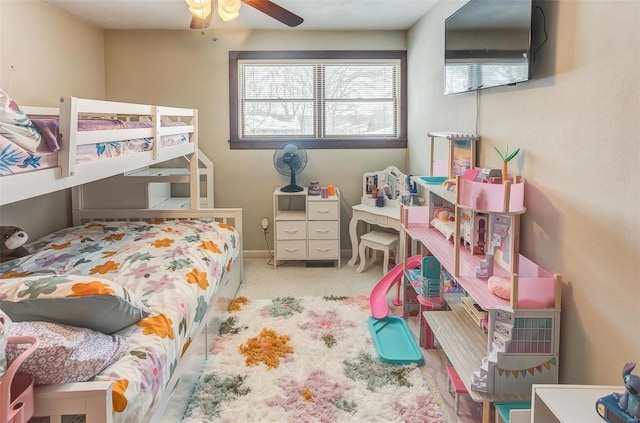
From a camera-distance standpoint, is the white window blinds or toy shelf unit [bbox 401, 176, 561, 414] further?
the white window blinds

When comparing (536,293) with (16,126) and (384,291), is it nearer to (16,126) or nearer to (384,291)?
(384,291)

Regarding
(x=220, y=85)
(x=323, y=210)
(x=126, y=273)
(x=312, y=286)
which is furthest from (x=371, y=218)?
(x=126, y=273)

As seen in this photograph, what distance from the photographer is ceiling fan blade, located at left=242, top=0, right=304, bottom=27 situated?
285 centimetres

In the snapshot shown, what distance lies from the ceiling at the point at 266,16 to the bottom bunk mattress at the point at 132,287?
1715 mm

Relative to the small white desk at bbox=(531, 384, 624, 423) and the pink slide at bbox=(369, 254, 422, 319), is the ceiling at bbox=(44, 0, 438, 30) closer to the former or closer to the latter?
the pink slide at bbox=(369, 254, 422, 319)

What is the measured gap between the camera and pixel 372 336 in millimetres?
2922

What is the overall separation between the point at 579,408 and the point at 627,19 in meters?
1.18

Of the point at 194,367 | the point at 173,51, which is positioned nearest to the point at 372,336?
the point at 194,367

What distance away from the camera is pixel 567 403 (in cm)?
138

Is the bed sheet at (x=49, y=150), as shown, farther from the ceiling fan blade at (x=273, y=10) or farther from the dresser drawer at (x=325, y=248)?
the dresser drawer at (x=325, y=248)

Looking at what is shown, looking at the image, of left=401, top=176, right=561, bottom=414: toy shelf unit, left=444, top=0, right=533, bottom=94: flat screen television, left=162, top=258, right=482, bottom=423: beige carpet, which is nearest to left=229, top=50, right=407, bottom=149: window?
left=162, top=258, right=482, bottom=423: beige carpet

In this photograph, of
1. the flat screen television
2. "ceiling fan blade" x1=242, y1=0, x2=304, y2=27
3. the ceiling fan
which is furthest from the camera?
"ceiling fan blade" x1=242, y1=0, x2=304, y2=27

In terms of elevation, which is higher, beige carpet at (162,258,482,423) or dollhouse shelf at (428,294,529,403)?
dollhouse shelf at (428,294,529,403)

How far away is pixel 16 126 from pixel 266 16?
9.61ft
